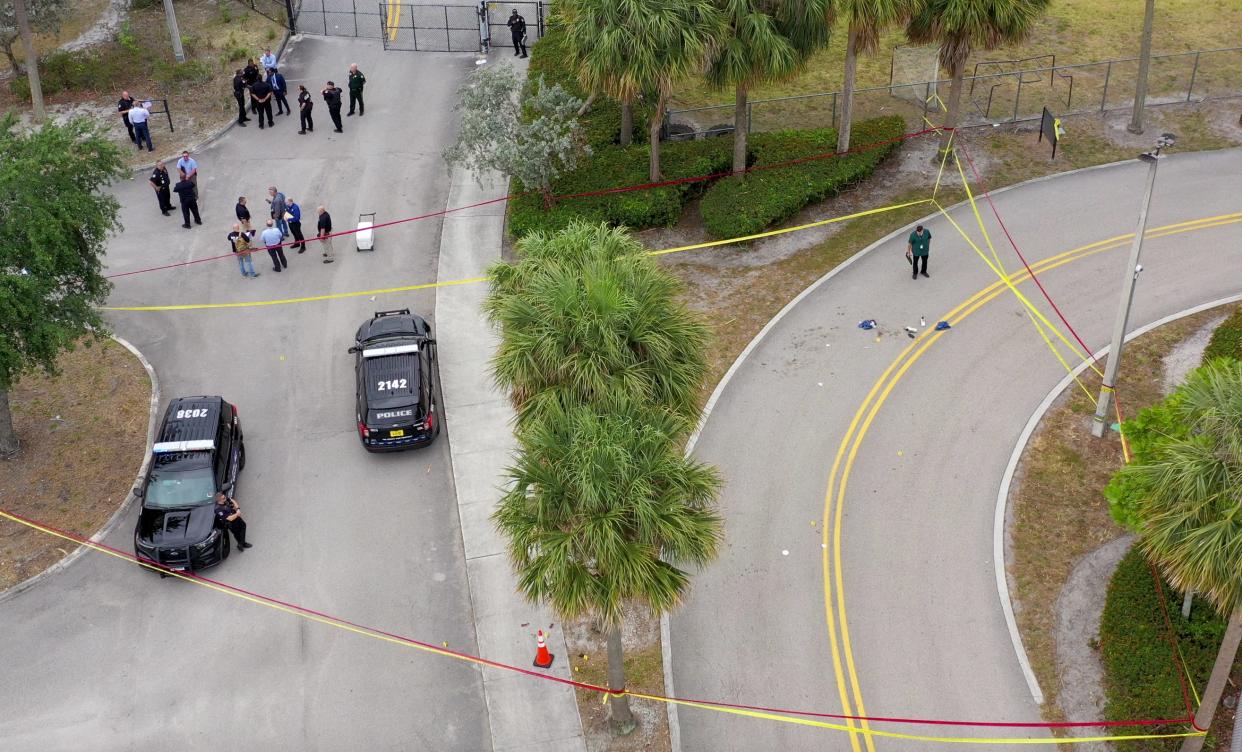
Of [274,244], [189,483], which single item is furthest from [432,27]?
[189,483]

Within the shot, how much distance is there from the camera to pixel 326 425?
82.5 ft

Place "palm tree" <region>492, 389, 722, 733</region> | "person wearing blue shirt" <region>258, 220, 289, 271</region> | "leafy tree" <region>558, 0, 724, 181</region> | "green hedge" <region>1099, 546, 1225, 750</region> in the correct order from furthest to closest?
1. "person wearing blue shirt" <region>258, 220, 289, 271</region>
2. "leafy tree" <region>558, 0, 724, 181</region>
3. "green hedge" <region>1099, 546, 1225, 750</region>
4. "palm tree" <region>492, 389, 722, 733</region>

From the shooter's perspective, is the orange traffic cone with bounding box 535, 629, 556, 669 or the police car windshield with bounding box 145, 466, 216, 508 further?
the police car windshield with bounding box 145, 466, 216, 508

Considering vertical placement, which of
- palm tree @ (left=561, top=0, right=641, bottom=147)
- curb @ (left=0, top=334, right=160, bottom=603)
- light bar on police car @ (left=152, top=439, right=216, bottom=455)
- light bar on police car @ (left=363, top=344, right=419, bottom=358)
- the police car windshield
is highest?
palm tree @ (left=561, top=0, right=641, bottom=147)

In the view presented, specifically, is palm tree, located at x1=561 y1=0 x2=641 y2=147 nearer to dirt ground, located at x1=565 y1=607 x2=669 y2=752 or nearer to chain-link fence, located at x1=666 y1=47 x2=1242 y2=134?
chain-link fence, located at x1=666 y1=47 x2=1242 y2=134

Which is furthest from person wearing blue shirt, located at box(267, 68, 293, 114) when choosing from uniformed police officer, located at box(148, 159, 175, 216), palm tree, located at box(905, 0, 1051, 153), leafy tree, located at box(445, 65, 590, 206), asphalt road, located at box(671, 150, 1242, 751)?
palm tree, located at box(905, 0, 1051, 153)

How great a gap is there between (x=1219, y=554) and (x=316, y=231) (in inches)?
935

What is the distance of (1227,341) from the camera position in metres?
24.8

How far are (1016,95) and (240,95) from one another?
23579 mm

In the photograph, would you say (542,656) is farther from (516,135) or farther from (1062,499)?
(516,135)

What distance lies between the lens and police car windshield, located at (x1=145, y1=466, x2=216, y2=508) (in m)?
22.0

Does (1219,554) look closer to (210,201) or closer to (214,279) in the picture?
(214,279)

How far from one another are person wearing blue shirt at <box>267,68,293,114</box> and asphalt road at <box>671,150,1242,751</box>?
728 inches

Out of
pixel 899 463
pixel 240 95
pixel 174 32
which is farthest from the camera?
pixel 174 32
